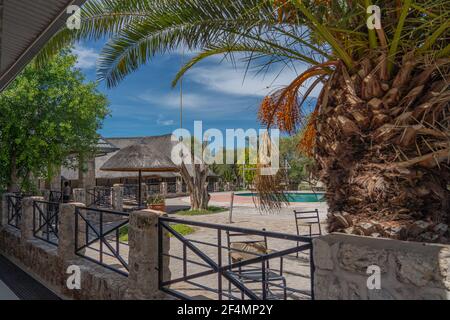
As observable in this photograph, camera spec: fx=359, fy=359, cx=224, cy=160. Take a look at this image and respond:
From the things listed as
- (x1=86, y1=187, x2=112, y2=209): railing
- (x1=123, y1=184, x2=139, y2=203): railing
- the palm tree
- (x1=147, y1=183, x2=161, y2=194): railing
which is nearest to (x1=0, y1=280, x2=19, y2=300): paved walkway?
the palm tree

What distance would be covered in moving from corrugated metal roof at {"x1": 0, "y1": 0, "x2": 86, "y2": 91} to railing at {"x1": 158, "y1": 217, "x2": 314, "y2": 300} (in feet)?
9.05

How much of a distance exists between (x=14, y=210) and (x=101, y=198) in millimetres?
7183

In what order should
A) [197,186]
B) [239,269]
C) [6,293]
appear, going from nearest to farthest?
[239,269] < [6,293] < [197,186]

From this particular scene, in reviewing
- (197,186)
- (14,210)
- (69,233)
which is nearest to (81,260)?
(69,233)

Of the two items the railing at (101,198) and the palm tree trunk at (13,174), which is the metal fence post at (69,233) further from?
the railing at (101,198)

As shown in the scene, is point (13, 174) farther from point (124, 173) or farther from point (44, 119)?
point (124, 173)

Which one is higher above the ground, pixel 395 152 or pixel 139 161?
pixel 139 161

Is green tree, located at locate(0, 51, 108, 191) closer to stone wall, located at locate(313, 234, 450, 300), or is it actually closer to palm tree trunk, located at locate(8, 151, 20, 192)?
palm tree trunk, located at locate(8, 151, 20, 192)

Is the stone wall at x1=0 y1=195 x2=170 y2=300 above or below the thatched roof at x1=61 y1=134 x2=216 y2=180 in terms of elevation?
below

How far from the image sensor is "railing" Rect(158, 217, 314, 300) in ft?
10.5

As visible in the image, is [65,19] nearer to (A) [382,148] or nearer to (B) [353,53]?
(B) [353,53]

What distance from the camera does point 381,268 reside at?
2250mm

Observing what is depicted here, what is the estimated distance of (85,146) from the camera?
12.9 m
